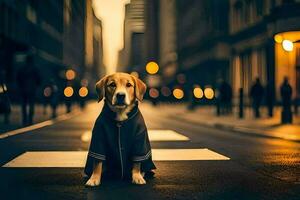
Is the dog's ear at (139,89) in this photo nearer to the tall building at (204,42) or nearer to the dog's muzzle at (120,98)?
the dog's muzzle at (120,98)

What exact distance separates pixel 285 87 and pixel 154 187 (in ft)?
50.1

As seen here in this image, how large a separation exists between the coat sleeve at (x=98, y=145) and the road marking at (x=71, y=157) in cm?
190

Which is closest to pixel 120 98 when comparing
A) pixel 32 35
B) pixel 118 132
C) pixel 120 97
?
pixel 120 97

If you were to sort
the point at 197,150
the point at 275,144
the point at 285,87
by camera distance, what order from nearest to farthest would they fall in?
the point at 197,150 < the point at 275,144 < the point at 285,87

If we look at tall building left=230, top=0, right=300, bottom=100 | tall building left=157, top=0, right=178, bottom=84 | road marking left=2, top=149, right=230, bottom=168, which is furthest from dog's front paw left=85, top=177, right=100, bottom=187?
tall building left=157, top=0, right=178, bottom=84

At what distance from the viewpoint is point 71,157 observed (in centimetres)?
909

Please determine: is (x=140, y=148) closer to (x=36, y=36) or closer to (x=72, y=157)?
(x=72, y=157)

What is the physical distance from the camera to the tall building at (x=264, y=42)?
32.9 metres

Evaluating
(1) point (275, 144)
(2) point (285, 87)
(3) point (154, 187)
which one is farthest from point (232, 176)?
(2) point (285, 87)

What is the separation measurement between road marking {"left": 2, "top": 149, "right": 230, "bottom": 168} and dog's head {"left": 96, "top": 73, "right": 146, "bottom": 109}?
85.8 inches

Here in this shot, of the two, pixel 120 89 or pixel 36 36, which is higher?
pixel 36 36

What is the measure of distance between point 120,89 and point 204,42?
175 feet

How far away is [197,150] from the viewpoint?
10.4 m

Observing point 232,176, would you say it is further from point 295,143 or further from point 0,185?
point 295,143
